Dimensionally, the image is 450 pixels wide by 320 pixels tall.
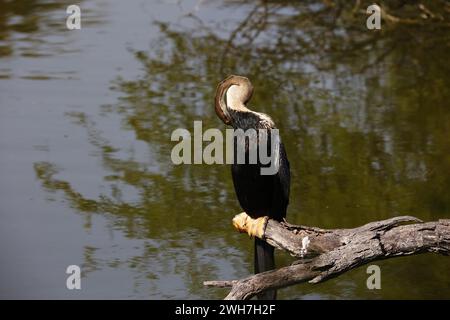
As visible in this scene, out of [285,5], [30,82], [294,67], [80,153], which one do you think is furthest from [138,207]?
[285,5]

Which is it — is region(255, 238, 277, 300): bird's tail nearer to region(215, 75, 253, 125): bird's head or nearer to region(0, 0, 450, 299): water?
region(215, 75, 253, 125): bird's head

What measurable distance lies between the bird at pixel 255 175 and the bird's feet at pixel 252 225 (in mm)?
33

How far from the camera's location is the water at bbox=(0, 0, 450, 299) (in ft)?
19.7

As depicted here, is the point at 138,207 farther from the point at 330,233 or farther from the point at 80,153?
the point at 330,233

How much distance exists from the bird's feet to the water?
3.84 feet

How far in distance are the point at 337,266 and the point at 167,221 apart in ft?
8.73

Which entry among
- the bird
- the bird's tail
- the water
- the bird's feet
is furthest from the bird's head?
the water

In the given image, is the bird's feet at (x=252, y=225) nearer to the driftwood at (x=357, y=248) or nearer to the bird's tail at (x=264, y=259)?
the bird's tail at (x=264, y=259)

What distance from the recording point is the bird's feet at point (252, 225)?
4387mm

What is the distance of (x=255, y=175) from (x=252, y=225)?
22cm

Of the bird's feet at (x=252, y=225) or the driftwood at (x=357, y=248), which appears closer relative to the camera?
the driftwood at (x=357, y=248)

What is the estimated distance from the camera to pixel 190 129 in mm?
8023

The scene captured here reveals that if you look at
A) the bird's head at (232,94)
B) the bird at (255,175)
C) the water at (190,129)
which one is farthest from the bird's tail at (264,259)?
the water at (190,129)

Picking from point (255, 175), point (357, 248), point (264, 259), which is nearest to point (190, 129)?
point (255, 175)
